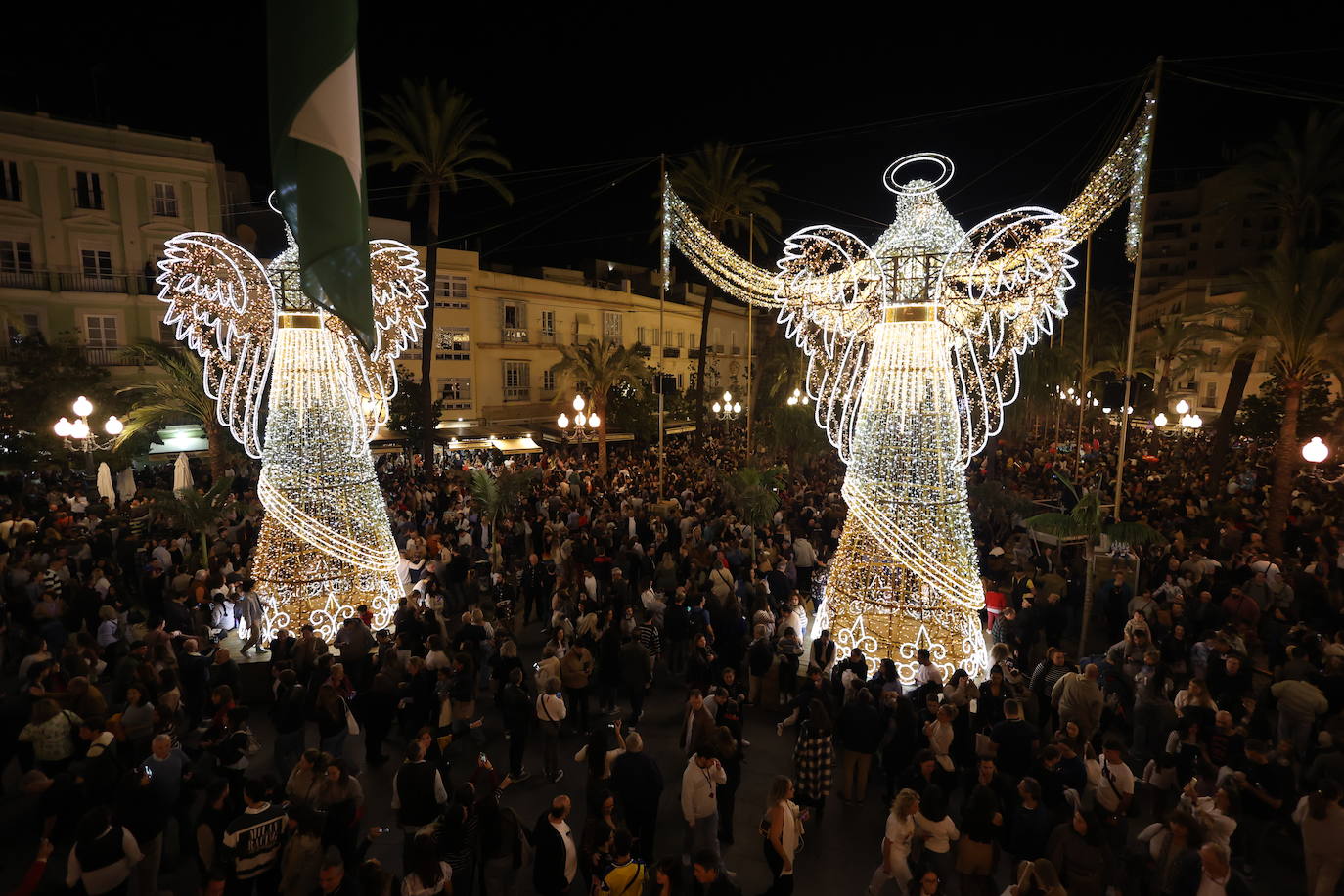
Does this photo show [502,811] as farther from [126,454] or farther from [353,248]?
[126,454]

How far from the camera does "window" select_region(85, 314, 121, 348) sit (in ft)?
86.2

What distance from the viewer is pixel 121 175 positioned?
2642 centimetres

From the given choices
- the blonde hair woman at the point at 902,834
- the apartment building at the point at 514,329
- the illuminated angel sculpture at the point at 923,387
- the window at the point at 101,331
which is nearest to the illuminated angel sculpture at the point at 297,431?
the illuminated angel sculpture at the point at 923,387

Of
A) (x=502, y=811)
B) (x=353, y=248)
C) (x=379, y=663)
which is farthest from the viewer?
(x=379, y=663)

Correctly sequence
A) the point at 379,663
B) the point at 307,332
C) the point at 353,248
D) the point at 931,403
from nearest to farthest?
the point at 353,248
the point at 379,663
the point at 931,403
the point at 307,332

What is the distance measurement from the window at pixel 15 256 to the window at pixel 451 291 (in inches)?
573

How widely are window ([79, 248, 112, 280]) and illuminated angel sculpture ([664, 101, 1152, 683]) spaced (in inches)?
1113

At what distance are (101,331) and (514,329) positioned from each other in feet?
54.4

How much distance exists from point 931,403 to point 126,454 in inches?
790

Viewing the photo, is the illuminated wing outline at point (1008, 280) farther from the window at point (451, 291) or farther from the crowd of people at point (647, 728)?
the window at point (451, 291)

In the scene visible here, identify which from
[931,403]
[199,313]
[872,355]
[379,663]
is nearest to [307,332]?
[199,313]

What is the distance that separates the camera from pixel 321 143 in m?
3.26

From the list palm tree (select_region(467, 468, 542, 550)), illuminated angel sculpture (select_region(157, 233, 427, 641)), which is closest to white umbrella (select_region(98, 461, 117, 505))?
illuminated angel sculpture (select_region(157, 233, 427, 641))

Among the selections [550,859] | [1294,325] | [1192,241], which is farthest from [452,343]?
[1192,241]
